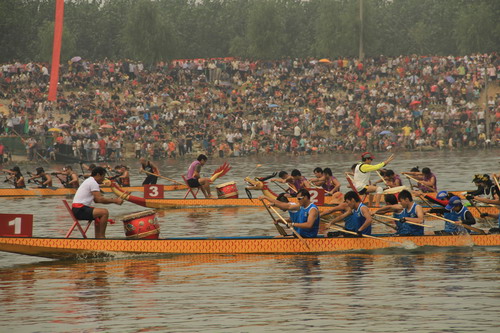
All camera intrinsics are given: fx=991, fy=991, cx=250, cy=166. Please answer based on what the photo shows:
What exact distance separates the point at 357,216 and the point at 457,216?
8.32 ft

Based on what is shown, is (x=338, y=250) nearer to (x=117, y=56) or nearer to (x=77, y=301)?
(x=77, y=301)

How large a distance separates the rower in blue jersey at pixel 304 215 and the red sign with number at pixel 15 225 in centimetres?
540

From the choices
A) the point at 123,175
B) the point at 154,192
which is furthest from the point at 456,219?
the point at 123,175

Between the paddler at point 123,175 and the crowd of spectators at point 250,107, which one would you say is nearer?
the paddler at point 123,175

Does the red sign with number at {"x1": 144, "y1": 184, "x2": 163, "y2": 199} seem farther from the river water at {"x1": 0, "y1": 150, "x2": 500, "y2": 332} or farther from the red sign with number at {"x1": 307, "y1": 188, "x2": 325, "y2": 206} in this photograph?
the river water at {"x1": 0, "y1": 150, "x2": 500, "y2": 332}

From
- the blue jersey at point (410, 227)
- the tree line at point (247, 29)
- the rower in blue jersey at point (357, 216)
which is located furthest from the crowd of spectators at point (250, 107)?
the rower in blue jersey at point (357, 216)

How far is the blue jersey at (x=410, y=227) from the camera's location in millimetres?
23062

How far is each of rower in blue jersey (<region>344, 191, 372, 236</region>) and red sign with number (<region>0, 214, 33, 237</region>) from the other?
713 centimetres

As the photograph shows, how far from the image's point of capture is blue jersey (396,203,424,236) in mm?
23062

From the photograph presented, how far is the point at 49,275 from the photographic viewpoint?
20969 millimetres

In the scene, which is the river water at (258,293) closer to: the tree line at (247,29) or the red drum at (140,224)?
the red drum at (140,224)

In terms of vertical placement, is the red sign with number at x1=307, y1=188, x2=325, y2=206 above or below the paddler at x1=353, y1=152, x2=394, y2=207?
below

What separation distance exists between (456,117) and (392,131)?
15.2 feet

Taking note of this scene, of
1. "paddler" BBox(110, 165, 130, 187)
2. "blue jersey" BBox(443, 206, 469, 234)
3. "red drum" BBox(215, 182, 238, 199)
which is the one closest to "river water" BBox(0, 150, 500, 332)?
"blue jersey" BBox(443, 206, 469, 234)
